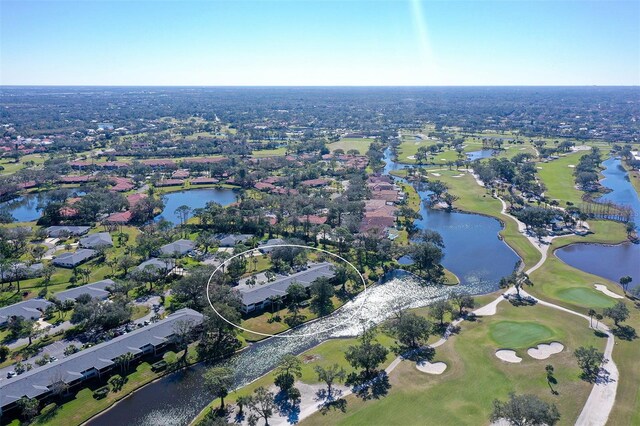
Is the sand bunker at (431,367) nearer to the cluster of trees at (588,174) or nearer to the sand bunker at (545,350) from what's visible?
the sand bunker at (545,350)

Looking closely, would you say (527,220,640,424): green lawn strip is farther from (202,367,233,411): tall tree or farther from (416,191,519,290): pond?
(202,367,233,411): tall tree

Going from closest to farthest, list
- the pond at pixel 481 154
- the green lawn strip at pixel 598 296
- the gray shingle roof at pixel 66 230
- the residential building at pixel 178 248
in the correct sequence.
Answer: the green lawn strip at pixel 598 296, the residential building at pixel 178 248, the gray shingle roof at pixel 66 230, the pond at pixel 481 154

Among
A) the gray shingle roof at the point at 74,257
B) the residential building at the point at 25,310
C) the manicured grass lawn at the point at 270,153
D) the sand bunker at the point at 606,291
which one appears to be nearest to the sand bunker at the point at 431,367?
the sand bunker at the point at 606,291

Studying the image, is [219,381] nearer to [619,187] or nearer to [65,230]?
[65,230]

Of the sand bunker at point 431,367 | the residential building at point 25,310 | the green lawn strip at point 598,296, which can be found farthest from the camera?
the residential building at point 25,310

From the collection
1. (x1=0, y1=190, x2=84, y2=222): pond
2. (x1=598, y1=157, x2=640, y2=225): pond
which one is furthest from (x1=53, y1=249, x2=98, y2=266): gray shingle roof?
(x1=598, y1=157, x2=640, y2=225): pond

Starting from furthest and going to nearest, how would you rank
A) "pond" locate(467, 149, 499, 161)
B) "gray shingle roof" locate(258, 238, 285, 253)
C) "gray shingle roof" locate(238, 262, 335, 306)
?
1. "pond" locate(467, 149, 499, 161)
2. "gray shingle roof" locate(258, 238, 285, 253)
3. "gray shingle roof" locate(238, 262, 335, 306)
